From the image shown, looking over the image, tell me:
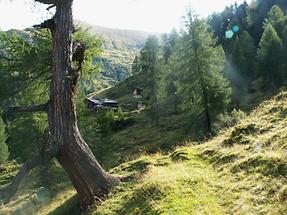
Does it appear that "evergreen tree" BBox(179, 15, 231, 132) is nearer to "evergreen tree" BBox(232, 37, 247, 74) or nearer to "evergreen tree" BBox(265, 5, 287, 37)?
"evergreen tree" BBox(232, 37, 247, 74)

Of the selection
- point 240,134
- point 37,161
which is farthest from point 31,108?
point 240,134

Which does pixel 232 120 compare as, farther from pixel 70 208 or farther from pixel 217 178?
pixel 70 208

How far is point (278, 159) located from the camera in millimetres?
9414

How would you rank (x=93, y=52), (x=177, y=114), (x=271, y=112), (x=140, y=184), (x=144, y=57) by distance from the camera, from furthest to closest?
(x=177, y=114) < (x=144, y=57) < (x=93, y=52) < (x=271, y=112) < (x=140, y=184)

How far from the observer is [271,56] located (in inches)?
2495

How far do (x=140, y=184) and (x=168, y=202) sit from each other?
213 cm

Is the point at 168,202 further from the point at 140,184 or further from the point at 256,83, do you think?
the point at 256,83

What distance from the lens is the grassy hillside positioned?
331 inches

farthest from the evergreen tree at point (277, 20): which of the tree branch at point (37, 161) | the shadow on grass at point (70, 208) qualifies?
the tree branch at point (37, 161)

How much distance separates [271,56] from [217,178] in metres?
57.1

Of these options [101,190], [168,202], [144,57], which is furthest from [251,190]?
[144,57]

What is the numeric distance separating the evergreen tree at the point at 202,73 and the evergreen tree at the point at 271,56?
1952 centimetres

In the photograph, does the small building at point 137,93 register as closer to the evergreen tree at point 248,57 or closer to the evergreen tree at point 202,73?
the evergreen tree at point 248,57

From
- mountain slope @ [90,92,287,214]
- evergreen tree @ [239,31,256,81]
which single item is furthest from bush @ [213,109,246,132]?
evergreen tree @ [239,31,256,81]
